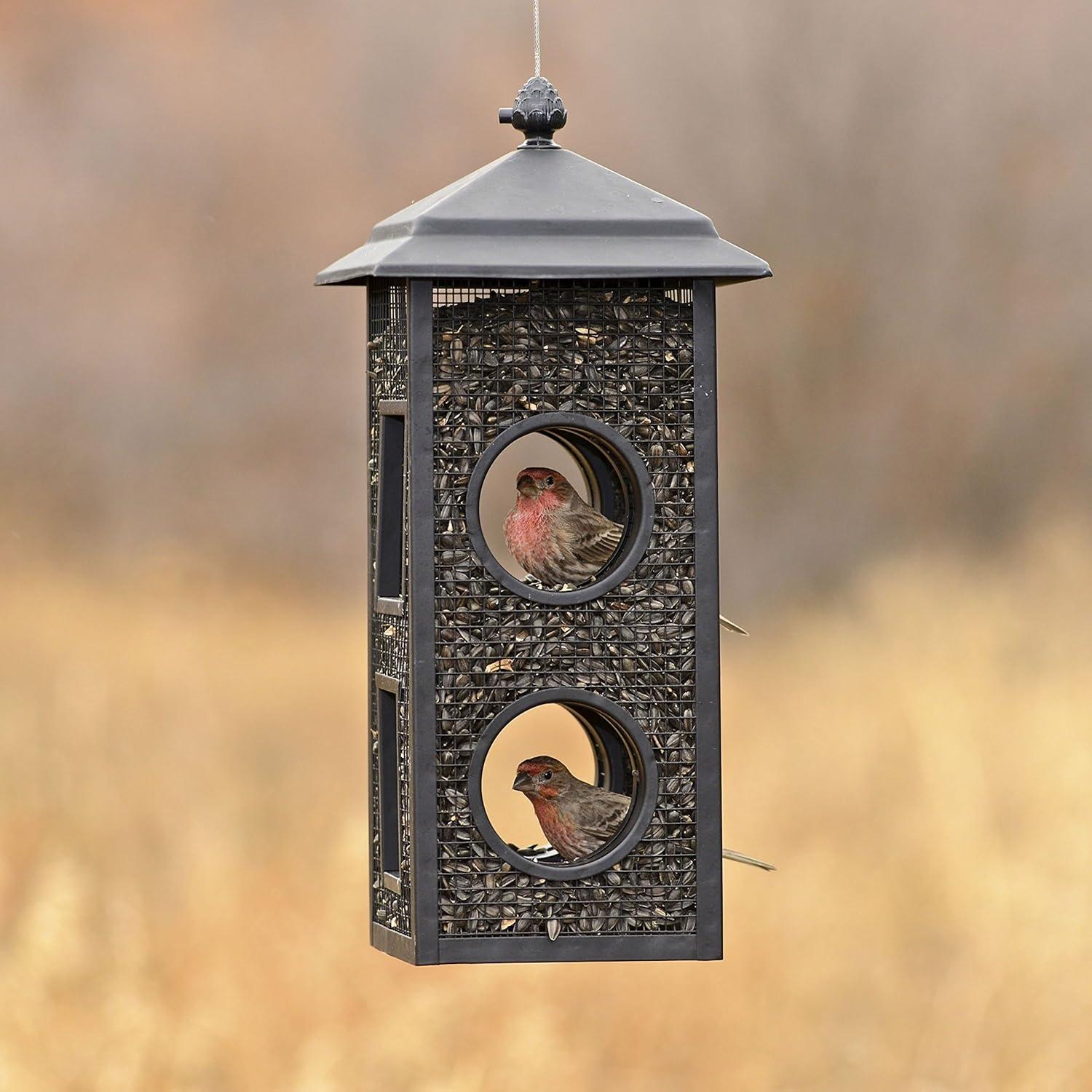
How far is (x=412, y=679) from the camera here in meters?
4.11

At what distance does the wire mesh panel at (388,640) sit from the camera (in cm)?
427

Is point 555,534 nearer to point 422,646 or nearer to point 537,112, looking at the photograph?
point 422,646

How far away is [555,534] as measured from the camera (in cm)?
431

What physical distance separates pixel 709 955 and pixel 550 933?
343mm

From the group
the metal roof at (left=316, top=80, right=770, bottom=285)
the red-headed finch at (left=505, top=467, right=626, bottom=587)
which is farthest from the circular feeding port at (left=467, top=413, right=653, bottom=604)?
the metal roof at (left=316, top=80, right=770, bottom=285)

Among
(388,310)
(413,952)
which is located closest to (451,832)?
(413,952)

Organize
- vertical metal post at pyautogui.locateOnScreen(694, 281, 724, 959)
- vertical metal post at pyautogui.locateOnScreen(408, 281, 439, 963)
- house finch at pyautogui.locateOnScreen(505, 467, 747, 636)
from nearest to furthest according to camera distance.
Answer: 1. vertical metal post at pyautogui.locateOnScreen(408, 281, 439, 963)
2. vertical metal post at pyautogui.locateOnScreen(694, 281, 724, 959)
3. house finch at pyautogui.locateOnScreen(505, 467, 747, 636)

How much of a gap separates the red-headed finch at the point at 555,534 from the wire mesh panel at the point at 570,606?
17 cm

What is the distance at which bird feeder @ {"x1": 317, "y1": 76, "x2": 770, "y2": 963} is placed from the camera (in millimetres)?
4102

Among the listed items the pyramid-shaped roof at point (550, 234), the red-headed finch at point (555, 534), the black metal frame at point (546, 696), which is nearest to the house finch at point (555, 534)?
the red-headed finch at point (555, 534)

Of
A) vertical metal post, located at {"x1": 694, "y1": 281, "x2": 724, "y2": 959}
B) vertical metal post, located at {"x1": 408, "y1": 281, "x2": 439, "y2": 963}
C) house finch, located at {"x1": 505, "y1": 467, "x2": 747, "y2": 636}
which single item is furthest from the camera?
house finch, located at {"x1": 505, "y1": 467, "x2": 747, "y2": 636}

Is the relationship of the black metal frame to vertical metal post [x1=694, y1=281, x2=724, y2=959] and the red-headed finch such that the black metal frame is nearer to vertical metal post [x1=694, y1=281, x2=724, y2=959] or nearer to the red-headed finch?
vertical metal post [x1=694, y1=281, x2=724, y2=959]

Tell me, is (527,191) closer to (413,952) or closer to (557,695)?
(557,695)

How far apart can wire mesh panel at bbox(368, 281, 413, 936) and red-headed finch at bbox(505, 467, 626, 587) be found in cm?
27
